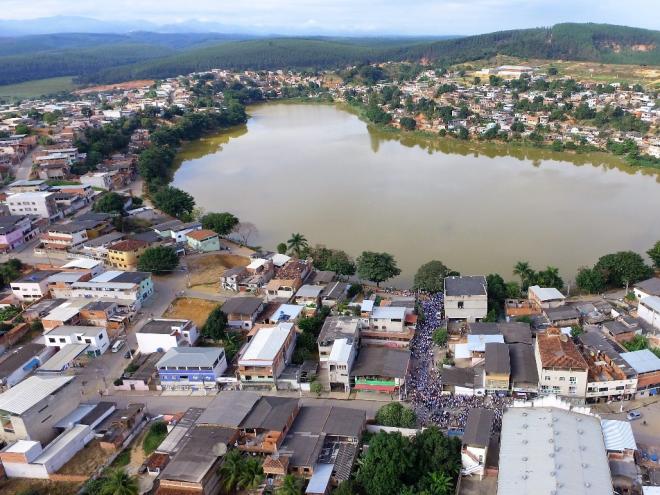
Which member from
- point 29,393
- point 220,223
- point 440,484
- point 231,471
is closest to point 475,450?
point 440,484

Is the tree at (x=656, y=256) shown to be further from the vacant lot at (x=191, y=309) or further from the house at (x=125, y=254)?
the house at (x=125, y=254)

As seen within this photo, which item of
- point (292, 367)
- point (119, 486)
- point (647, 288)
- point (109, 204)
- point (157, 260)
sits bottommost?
point (292, 367)

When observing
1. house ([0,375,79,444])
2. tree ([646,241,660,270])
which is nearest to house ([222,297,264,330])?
house ([0,375,79,444])

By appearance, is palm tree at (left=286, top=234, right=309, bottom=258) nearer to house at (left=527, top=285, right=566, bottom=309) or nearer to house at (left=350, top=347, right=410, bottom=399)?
house at (left=350, top=347, right=410, bottom=399)

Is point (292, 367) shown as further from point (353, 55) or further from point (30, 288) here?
point (353, 55)

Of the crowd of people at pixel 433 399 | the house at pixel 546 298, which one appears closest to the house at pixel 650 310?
the house at pixel 546 298

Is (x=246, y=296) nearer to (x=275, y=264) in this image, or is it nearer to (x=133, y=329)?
(x=275, y=264)

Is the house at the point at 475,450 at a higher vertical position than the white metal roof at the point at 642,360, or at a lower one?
lower
